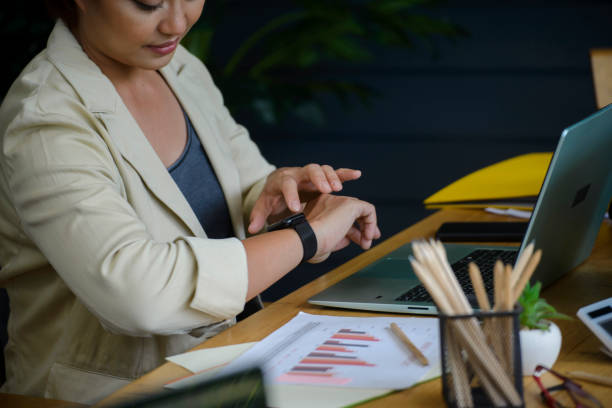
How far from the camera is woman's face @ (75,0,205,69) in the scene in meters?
1.18

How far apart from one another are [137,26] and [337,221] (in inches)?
16.9

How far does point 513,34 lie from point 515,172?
1537mm

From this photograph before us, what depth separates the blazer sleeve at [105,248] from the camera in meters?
1.01

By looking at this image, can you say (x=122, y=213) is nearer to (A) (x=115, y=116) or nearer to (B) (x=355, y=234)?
(A) (x=115, y=116)

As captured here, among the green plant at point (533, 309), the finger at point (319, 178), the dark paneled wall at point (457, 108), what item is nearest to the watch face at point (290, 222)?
the finger at point (319, 178)

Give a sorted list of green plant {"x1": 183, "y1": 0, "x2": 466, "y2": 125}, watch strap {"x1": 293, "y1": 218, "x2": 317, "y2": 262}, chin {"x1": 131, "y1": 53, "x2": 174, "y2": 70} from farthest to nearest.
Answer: green plant {"x1": 183, "y1": 0, "x2": 466, "y2": 125} → chin {"x1": 131, "y1": 53, "x2": 174, "y2": 70} → watch strap {"x1": 293, "y1": 218, "x2": 317, "y2": 262}

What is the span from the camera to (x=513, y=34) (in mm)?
3205

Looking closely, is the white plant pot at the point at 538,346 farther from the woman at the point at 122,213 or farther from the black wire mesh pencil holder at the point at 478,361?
the woman at the point at 122,213

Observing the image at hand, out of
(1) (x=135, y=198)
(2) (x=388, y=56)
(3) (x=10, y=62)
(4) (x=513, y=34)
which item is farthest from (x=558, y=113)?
(1) (x=135, y=198)

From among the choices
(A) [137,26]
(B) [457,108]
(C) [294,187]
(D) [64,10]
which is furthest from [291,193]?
(B) [457,108]

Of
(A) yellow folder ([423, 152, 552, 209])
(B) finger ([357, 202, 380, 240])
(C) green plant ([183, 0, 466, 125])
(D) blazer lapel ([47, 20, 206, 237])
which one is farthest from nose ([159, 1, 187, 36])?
(C) green plant ([183, 0, 466, 125])

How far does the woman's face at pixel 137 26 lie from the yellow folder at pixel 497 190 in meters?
0.67

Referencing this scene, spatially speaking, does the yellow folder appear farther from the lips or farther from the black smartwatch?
the lips

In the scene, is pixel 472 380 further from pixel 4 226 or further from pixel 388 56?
pixel 388 56
